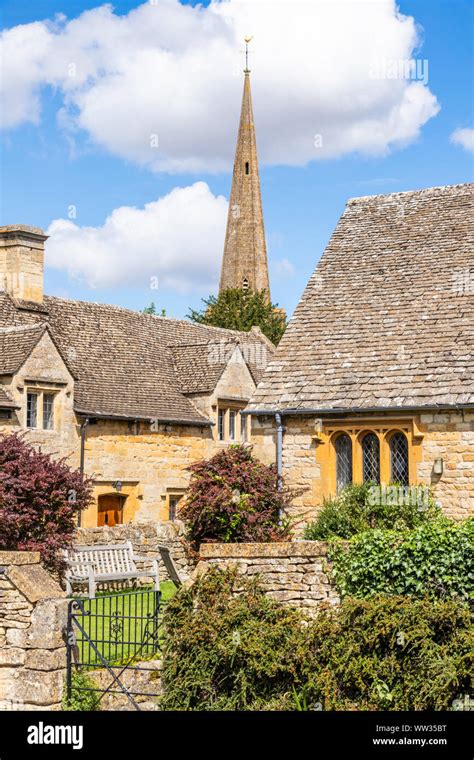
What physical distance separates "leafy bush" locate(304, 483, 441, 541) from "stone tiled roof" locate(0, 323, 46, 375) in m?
11.5

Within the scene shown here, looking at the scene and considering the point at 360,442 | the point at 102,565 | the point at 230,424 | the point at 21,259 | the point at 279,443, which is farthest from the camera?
the point at 230,424

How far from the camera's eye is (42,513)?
19.1m

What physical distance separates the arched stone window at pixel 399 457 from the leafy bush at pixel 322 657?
7418mm

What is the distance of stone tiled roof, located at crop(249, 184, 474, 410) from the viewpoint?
21172mm

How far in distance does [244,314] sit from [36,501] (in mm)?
39331

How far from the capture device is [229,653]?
526 inches

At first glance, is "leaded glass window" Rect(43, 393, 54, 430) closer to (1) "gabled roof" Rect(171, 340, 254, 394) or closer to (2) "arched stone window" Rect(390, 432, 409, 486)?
(1) "gabled roof" Rect(171, 340, 254, 394)

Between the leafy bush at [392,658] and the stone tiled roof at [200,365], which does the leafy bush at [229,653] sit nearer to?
the leafy bush at [392,658]

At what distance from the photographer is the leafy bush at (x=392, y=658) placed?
1254 centimetres

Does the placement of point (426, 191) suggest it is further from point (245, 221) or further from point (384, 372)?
point (245, 221)

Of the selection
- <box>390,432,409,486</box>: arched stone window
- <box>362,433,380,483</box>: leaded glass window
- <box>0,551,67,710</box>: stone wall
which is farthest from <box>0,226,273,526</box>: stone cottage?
<box>0,551,67,710</box>: stone wall

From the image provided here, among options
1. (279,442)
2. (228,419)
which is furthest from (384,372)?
(228,419)

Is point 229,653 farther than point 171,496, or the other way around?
point 171,496

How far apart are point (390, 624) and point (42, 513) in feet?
26.6
